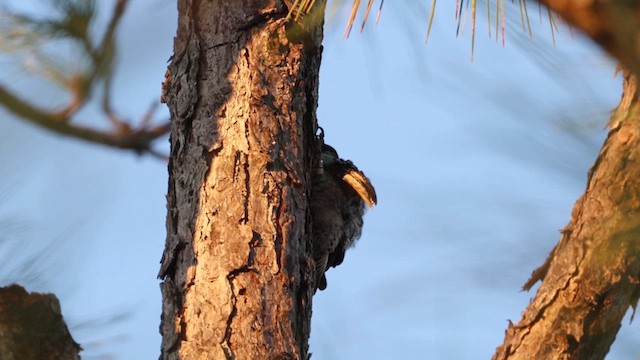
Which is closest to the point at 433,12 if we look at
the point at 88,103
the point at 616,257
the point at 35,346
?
the point at 616,257

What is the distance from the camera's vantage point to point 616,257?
2365 millimetres

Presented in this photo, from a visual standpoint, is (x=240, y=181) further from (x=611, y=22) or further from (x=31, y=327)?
(x=611, y=22)

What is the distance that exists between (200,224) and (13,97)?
805 mm

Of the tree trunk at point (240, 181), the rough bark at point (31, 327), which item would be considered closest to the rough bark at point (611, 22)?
the rough bark at point (31, 327)

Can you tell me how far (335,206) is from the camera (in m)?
3.55

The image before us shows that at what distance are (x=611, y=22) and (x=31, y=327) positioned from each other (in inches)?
55.4

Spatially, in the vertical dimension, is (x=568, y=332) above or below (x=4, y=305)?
above

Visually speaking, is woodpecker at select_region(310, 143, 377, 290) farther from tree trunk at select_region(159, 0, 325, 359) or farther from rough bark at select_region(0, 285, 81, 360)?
rough bark at select_region(0, 285, 81, 360)

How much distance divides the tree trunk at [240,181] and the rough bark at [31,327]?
665 mm

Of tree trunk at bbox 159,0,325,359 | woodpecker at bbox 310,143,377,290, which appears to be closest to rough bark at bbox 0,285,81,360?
tree trunk at bbox 159,0,325,359

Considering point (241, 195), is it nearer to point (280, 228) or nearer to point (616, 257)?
point (280, 228)

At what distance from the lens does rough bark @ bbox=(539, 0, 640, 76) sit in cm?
117

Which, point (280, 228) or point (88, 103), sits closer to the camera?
point (88, 103)

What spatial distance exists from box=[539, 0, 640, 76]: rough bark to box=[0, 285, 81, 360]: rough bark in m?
1.31
